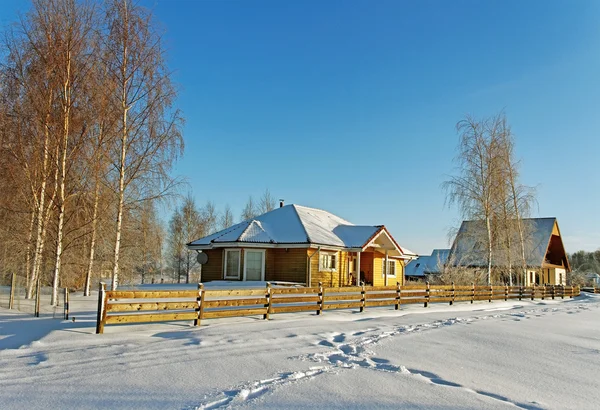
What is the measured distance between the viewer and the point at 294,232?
2412cm

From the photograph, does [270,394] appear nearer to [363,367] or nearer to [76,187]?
[363,367]

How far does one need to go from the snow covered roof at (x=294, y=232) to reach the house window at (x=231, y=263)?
779 millimetres

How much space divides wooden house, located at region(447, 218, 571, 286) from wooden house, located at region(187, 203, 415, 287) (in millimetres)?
5013

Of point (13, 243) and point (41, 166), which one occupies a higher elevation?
point (41, 166)

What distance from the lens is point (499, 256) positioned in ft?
99.0

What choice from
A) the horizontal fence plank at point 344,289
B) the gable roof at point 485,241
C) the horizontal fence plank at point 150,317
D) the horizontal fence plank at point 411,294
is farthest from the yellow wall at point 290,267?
the horizontal fence plank at point 150,317

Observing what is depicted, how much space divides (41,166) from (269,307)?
31.5ft

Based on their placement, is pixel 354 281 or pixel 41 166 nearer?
pixel 41 166

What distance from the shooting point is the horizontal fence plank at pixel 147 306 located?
9.57 metres

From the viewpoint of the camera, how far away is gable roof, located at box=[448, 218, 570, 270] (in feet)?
93.2

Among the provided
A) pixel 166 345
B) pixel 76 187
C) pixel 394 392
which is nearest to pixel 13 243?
pixel 76 187

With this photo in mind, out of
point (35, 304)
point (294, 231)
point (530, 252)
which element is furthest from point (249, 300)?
point (530, 252)

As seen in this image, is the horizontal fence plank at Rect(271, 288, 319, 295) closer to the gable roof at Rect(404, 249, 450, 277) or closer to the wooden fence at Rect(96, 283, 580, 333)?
the wooden fence at Rect(96, 283, 580, 333)

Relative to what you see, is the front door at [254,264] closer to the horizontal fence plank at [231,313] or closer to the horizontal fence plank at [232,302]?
the horizontal fence plank at [231,313]
